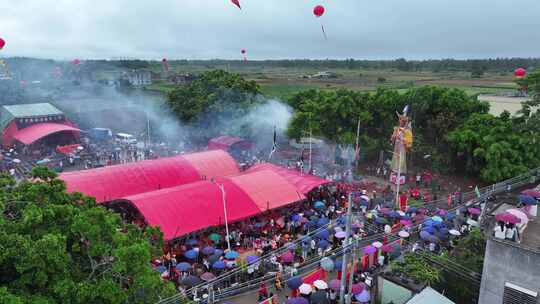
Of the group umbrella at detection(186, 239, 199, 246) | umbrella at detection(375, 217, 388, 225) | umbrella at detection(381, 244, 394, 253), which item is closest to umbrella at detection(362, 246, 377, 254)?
umbrella at detection(381, 244, 394, 253)

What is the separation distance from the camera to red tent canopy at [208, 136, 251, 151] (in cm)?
3603

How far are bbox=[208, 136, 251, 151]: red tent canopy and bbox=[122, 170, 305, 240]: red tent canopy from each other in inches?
476

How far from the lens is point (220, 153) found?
29.6 meters

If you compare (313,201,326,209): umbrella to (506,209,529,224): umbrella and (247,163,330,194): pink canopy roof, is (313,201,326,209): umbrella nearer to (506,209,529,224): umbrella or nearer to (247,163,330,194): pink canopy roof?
(247,163,330,194): pink canopy roof

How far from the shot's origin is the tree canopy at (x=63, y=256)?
25.5 ft

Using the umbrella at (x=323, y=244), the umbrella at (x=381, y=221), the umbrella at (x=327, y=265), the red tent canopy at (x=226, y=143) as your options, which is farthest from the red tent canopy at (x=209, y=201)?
the red tent canopy at (x=226, y=143)

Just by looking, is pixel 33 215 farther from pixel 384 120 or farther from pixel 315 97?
pixel 315 97

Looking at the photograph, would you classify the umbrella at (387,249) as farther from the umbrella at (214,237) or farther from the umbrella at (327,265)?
the umbrella at (214,237)

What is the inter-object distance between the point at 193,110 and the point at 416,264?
1252 inches

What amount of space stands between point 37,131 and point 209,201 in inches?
1066

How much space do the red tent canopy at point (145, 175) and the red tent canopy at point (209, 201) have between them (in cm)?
324

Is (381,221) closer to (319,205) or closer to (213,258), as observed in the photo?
(319,205)

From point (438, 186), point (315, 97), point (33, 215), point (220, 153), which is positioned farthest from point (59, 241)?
point (315, 97)

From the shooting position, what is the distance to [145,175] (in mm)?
24328
